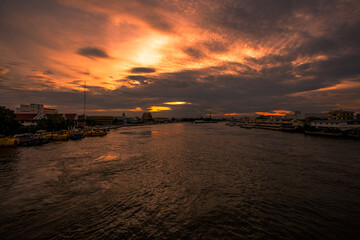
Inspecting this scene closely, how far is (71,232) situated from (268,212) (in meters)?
12.0

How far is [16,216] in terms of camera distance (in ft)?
32.6

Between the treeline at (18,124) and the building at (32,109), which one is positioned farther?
the building at (32,109)

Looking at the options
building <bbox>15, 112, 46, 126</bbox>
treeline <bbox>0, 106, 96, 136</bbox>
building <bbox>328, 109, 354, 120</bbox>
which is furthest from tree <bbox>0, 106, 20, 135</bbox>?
building <bbox>328, 109, 354, 120</bbox>

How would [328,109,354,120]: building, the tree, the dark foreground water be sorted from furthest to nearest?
1. [328,109,354,120]: building
2. the tree
3. the dark foreground water

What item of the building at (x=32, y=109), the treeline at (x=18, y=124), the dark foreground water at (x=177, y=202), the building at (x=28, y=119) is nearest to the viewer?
the dark foreground water at (x=177, y=202)

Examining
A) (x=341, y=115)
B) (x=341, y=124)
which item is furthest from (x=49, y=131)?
(x=341, y=115)

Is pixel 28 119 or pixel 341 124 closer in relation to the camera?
pixel 28 119

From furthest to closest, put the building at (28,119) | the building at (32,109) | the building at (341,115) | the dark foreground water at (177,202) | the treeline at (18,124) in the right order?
the building at (32,109)
the building at (341,115)
the building at (28,119)
the treeline at (18,124)
the dark foreground water at (177,202)

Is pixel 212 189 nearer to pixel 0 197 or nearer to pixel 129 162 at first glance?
pixel 129 162

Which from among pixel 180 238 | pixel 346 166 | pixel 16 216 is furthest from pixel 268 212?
pixel 346 166

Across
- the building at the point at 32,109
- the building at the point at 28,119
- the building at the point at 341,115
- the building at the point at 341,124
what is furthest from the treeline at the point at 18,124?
the building at the point at 341,115

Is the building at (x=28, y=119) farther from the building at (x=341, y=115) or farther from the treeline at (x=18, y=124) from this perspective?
the building at (x=341, y=115)

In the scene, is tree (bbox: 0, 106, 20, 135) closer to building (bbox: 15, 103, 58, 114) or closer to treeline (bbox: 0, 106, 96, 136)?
treeline (bbox: 0, 106, 96, 136)

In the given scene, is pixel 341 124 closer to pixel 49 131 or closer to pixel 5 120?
pixel 5 120
